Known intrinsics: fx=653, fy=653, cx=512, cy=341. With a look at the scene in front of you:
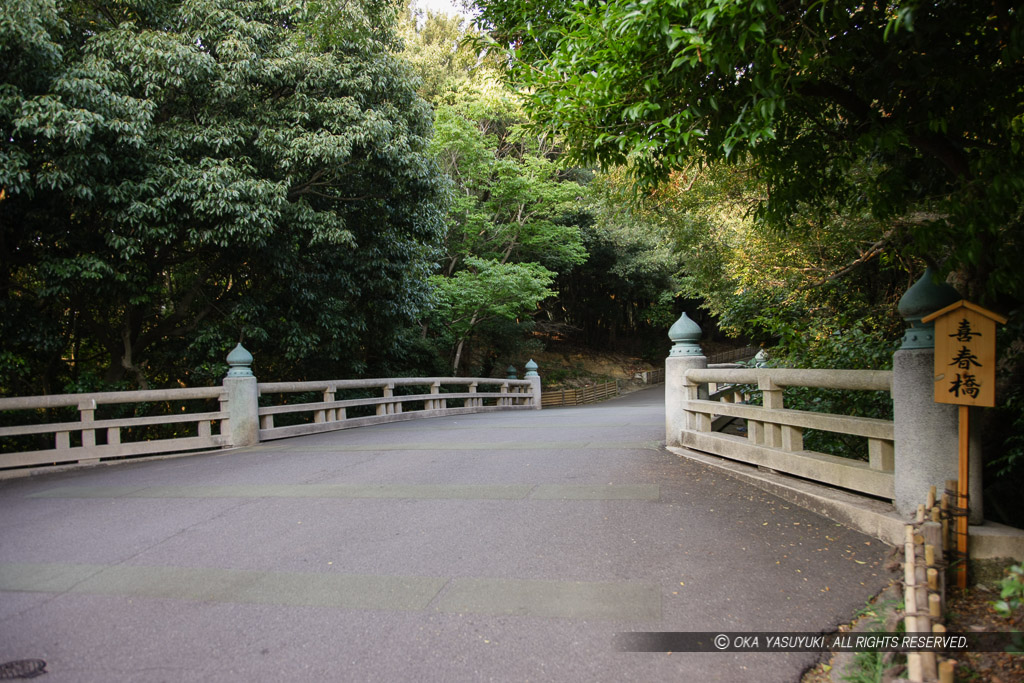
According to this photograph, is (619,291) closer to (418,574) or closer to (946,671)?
(418,574)

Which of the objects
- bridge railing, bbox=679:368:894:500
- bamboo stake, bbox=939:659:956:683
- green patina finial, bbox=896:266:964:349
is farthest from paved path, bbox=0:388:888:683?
green patina finial, bbox=896:266:964:349

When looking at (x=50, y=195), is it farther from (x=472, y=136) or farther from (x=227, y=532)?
(x=472, y=136)

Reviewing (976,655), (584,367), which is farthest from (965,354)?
(584,367)

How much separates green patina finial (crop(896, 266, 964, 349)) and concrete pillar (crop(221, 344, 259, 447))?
8771 millimetres

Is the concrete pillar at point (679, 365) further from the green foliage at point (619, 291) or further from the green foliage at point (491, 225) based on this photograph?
the green foliage at point (619, 291)

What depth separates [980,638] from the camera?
3234mm

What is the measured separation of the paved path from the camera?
10.2 feet

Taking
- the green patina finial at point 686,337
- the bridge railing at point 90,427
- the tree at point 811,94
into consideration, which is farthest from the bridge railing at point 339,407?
the tree at point 811,94

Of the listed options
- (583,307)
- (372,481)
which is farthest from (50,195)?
(583,307)

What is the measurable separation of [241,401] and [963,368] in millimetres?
9127

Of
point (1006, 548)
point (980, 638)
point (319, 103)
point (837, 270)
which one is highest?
point (319, 103)

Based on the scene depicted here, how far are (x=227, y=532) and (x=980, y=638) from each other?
Result: 4.96 metres

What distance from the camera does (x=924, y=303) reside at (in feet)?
13.8

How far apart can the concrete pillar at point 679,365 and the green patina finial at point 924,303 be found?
3532 millimetres
